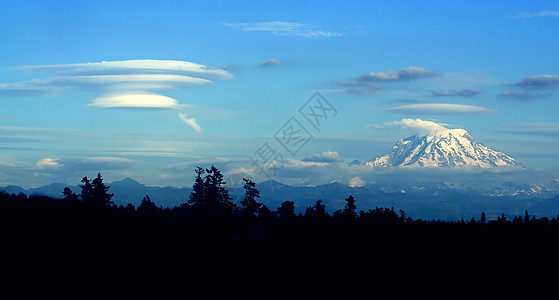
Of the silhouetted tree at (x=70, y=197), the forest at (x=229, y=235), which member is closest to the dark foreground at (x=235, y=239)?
the forest at (x=229, y=235)

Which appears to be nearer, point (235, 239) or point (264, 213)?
point (235, 239)

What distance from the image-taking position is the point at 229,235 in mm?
105688

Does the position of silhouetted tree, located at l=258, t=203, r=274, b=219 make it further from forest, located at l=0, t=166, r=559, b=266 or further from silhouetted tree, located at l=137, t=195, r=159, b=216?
silhouetted tree, located at l=137, t=195, r=159, b=216

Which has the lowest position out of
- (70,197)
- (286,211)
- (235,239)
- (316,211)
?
(235,239)

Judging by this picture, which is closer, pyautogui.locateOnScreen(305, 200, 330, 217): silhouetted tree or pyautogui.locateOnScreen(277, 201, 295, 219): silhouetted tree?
pyautogui.locateOnScreen(277, 201, 295, 219): silhouetted tree

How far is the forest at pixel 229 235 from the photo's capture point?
94250mm

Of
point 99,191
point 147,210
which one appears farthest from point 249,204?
point 99,191

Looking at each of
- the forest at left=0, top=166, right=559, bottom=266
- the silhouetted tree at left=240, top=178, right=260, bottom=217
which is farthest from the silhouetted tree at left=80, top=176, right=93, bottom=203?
the silhouetted tree at left=240, top=178, right=260, bottom=217

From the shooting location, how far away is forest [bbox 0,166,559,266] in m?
94.2

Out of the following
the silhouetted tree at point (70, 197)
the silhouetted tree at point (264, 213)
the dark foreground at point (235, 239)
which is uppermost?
the silhouetted tree at point (70, 197)

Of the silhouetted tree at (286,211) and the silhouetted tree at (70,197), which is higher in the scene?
the silhouetted tree at (70,197)

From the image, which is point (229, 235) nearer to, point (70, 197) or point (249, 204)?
point (249, 204)

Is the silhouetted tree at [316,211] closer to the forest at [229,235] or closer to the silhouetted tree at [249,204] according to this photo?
the forest at [229,235]

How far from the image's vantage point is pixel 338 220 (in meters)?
122
